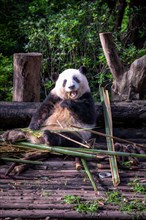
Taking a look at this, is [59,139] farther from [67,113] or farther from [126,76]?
[126,76]

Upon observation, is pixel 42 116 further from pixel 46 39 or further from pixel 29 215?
pixel 46 39

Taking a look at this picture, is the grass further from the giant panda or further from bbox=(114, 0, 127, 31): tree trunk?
bbox=(114, 0, 127, 31): tree trunk

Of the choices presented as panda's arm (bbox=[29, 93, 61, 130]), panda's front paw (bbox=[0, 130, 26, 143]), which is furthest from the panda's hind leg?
panda's arm (bbox=[29, 93, 61, 130])

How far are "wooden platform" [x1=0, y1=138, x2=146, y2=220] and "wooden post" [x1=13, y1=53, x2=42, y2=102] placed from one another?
154cm

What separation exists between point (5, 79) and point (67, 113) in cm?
334

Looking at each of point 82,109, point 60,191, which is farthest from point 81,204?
point 82,109

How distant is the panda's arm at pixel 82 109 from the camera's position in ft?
16.4

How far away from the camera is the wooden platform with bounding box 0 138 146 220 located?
11.9ft

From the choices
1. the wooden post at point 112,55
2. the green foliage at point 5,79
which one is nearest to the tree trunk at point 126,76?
the wooden post at point 112,55

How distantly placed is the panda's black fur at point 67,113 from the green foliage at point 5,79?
9.65ft

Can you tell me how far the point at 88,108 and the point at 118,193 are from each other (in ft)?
4.30

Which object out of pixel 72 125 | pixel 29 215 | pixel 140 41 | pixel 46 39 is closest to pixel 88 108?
pixel 72 125

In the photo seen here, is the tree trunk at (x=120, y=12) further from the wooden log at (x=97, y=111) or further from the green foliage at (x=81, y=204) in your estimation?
the green foliage at (x=81, y=204)

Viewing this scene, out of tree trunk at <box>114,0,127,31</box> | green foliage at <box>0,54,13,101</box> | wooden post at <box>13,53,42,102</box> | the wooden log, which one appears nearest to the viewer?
the wooden log
